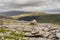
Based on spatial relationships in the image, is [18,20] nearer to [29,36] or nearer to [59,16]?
[59,16]

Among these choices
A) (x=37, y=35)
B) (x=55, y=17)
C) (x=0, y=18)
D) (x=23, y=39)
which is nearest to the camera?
(x=23, y=39)

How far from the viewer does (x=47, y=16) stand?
10056 cm

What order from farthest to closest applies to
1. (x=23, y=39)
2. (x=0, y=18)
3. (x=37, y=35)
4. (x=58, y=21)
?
1. (x=0, y=18)
2. (x=58, y=21)
3. (x=37, y=35)
4. (x=23, y=39)

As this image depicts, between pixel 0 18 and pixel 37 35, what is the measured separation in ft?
253

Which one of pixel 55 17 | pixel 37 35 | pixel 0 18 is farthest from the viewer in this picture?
pixel 0 18

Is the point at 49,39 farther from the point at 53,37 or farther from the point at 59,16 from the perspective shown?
the point at 59,16

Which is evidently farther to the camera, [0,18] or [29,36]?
[0,18]

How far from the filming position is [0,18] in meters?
122

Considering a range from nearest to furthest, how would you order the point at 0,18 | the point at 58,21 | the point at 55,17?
1. the point at 58,21
2. the point at 55,17
3. the point at 0,18

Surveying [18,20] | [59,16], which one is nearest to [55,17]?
[59,16]

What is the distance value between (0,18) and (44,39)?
79295mm

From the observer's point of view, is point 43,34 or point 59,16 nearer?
point 43,34

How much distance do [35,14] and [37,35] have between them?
59.0 meters

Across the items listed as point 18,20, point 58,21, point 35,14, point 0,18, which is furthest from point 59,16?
point 0,18
